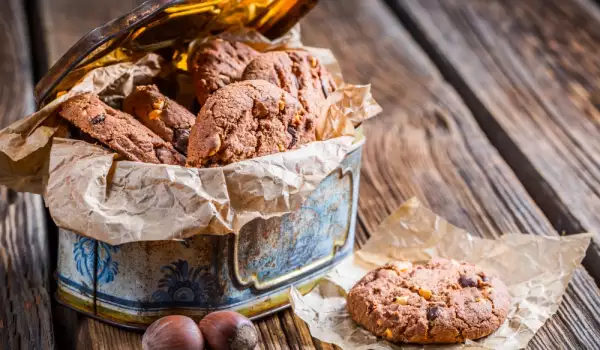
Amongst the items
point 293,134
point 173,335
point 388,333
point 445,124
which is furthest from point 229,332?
point 445,124

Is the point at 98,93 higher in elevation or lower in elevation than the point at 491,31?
higher

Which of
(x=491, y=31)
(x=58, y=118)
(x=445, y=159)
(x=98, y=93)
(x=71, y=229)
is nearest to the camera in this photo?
(x=71, y=229)

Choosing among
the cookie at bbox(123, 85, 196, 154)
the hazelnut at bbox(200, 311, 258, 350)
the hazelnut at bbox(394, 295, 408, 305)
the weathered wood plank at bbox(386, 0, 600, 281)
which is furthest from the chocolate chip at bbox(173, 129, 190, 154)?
the weathered wood plank at bbox(386, 0, 600, 281)

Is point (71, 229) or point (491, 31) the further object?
point (491, 31)

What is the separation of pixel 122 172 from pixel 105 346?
323mm

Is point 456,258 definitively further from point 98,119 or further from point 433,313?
point 98,119

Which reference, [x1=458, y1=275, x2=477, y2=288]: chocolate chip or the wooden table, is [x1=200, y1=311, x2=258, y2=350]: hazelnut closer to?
the wooden table

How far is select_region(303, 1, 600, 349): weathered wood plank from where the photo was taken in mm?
1789

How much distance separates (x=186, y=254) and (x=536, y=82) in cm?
151

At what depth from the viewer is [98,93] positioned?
175cm

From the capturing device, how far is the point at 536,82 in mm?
2668

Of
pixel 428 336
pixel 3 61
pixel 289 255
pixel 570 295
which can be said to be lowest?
pixel 570 295

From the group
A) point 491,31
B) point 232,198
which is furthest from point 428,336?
point 491,31

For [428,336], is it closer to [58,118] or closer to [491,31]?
[58,118]
